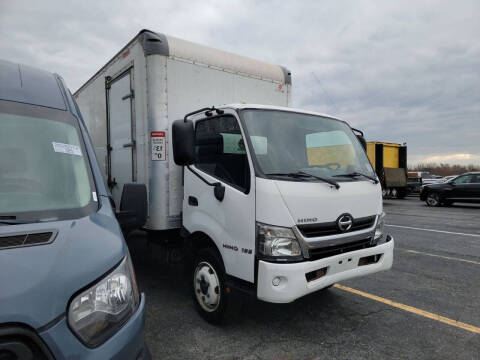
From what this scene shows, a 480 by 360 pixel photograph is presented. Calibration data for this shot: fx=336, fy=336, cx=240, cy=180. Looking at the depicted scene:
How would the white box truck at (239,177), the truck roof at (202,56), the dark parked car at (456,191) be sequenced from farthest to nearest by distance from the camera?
the dark parked car at (456,191) < the truck roof at (202,56) < the white box truck at (239,177)

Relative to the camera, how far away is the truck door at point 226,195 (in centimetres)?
297

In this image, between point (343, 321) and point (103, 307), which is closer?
point (103, 307)

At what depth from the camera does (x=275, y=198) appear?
9.25ft

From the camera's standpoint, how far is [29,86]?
2459mm

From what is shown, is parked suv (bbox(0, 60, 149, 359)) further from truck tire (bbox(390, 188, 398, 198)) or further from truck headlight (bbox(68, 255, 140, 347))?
truck tire (bbox(390, 188, 398, 198))

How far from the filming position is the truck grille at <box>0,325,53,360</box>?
1271 millimetres

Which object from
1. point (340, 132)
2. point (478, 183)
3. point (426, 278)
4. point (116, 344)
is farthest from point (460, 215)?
point (116, 344)

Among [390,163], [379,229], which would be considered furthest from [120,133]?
[390,163]

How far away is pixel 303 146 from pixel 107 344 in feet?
8.20

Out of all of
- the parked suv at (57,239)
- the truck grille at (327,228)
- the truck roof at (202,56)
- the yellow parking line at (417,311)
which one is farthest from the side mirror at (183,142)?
the yellow parking line at (417,311)

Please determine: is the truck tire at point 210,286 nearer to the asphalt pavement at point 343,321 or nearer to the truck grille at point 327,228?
the asphalt pavement at point 343,321

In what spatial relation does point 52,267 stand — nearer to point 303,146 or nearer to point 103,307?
point 103,307

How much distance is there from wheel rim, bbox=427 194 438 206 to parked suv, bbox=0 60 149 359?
53.8ft

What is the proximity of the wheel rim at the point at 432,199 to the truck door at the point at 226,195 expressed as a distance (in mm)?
15271
